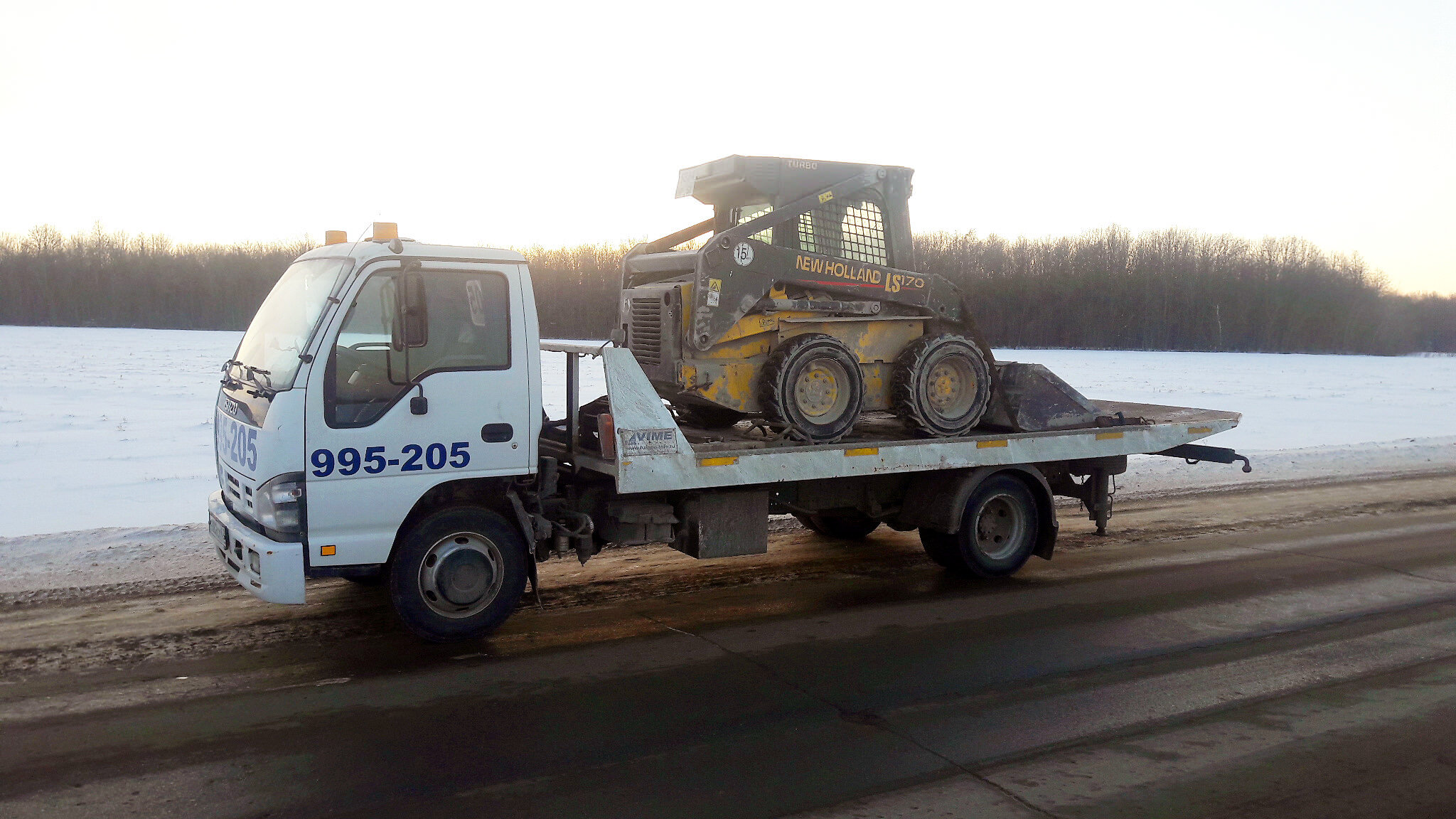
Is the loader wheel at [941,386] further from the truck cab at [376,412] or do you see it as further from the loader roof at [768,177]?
the truck cab at [376,412]

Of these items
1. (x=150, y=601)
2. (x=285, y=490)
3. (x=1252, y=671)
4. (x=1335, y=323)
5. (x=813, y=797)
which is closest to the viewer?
(x=813, y=797)

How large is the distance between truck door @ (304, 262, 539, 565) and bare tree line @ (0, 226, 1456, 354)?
4409cm

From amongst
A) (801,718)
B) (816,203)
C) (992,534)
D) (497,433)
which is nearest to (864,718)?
(801,718)

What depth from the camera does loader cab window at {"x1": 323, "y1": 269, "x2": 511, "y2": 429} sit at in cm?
535

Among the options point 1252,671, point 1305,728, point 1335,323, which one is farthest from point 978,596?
point 1335,323

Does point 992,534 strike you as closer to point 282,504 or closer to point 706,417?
point 706,417

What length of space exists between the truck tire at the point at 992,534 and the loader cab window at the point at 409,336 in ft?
12.7

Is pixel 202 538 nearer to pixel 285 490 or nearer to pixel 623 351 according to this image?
pixel 285 490

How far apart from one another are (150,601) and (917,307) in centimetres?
591

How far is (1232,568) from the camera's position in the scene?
8.00 metres

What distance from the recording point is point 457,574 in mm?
5738

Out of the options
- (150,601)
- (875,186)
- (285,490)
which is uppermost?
(875,186)

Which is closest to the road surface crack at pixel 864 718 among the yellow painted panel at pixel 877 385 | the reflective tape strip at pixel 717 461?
the reflective tape strip at pixel 717 461

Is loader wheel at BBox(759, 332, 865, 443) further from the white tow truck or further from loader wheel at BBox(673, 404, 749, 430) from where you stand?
loader wheel at BBox(673, 404, 749, 430)
